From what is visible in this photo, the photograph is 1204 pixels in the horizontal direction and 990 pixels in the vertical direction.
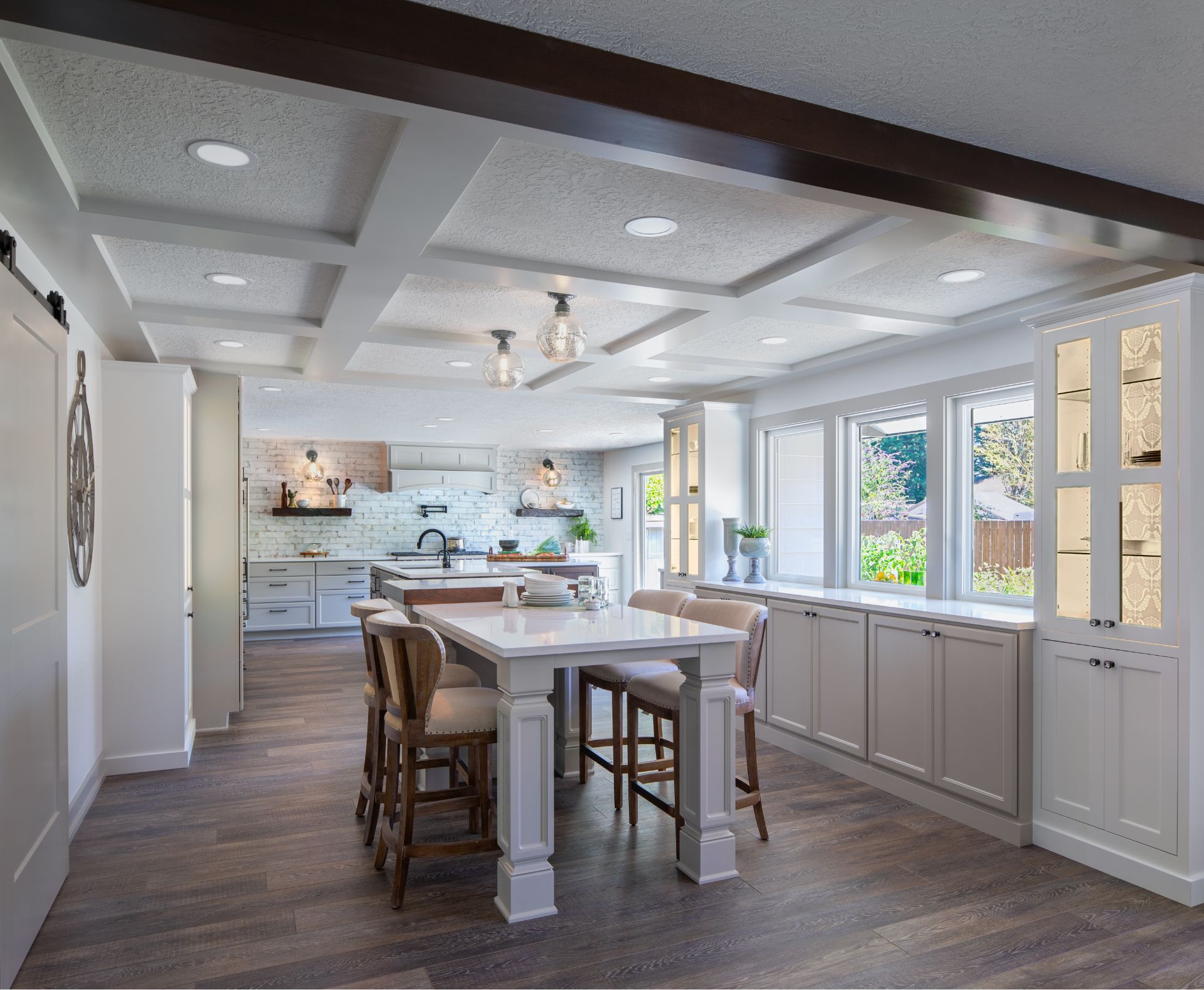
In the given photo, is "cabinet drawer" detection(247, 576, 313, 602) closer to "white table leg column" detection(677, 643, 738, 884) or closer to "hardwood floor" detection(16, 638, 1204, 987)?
"hardwood floor" detection(16, 638, 1204, 987)

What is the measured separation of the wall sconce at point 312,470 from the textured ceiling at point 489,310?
632 centimetres

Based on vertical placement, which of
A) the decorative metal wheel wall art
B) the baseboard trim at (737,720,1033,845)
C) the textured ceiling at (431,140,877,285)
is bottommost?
the baseboard trim at (737,720,1033,845)

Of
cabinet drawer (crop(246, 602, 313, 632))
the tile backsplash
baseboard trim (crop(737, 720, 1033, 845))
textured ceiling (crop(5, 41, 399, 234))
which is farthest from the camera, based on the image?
the tile backsplash

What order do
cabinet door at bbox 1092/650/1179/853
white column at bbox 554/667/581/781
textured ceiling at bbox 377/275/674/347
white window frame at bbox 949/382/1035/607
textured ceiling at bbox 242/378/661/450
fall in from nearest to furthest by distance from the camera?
cabinet door at bbox 1092/650/1179/853, textured ceiling at bbox 377/275/674/347, white column at bbox 554/667/581/781, white window frame at bbox 949/382/1035/607, textured ceiling at bbox 242/378/661/450

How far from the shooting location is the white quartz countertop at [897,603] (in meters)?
3.54

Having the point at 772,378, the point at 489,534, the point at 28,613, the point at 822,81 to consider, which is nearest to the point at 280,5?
the point at 822,81

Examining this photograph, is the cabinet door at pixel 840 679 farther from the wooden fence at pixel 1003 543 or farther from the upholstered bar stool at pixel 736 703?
the upholstered bar stool at pixel 736 703

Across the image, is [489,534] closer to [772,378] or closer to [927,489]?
[772,378]

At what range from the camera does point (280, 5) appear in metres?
1.47

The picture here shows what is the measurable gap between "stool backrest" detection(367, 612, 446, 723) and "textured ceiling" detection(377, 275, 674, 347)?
146cm

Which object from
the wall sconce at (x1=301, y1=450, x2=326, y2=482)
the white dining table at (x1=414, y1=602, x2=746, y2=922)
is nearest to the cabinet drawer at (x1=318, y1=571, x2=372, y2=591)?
the wall sconce at (x1=301, y1=450, x2=326, y2=482)

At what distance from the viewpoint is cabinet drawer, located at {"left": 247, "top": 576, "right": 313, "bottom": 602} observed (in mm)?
9172

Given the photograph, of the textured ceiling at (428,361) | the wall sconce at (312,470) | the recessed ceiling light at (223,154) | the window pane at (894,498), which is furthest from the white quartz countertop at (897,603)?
the wall sconce at (312,470)

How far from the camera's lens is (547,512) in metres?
11.4
